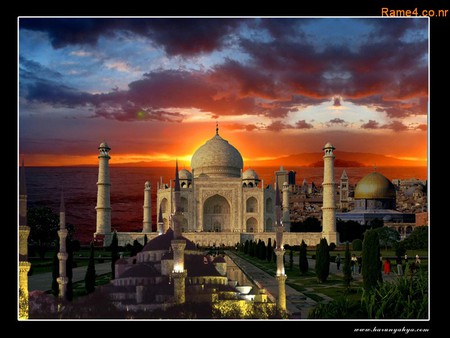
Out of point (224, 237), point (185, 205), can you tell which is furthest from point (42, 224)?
point (185, 205)

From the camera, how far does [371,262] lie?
11.1 metres

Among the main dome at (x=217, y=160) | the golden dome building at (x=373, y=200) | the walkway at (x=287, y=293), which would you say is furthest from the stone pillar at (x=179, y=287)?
the golden dome building at (x=373, y=200)

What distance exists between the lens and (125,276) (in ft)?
36.0

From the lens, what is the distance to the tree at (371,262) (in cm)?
1098

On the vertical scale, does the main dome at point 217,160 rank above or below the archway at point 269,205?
above

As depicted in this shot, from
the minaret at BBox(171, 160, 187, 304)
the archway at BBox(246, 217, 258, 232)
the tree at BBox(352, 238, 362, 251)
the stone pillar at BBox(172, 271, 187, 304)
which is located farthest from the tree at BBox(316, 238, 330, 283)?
the archway at BBox(246, 217, 258, 232)

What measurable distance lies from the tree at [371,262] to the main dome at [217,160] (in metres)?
24.4

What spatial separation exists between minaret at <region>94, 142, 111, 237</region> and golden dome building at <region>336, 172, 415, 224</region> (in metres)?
18.1

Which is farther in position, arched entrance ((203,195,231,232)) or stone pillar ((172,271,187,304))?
arched entrance ((203,195,231,232))

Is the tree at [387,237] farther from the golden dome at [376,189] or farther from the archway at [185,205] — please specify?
the golden dome at [376,189]

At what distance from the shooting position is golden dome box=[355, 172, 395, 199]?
43.8m

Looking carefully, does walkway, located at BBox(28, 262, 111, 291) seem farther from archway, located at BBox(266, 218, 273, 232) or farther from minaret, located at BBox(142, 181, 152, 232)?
archway, located at BBox(266, 218, 273, 232)

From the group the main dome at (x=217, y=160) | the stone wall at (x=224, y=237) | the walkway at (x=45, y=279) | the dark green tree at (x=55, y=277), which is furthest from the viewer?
the main dome at (x=217, y=160)

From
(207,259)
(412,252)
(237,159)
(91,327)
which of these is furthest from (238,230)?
(91,327)
